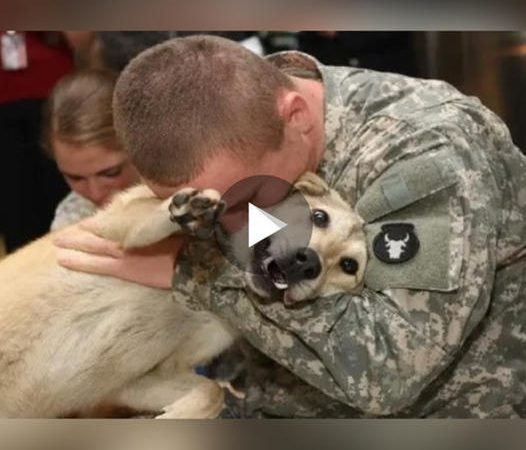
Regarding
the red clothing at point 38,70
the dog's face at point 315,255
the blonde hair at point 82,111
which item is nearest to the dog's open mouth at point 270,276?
the dog's face at point 315,255

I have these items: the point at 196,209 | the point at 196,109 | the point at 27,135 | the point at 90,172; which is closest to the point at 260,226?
the point at 196,209

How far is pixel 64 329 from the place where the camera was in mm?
1751

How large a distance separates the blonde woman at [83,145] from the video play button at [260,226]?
243 millimetres

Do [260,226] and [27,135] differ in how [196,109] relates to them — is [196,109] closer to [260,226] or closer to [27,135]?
[260,226]

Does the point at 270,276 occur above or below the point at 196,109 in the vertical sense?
below

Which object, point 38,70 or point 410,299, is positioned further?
point 38,70

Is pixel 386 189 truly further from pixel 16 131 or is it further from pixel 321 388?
pixel 16 131

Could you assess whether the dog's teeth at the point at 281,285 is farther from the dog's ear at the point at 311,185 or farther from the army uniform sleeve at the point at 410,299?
the dog's ear at the point at 311,185

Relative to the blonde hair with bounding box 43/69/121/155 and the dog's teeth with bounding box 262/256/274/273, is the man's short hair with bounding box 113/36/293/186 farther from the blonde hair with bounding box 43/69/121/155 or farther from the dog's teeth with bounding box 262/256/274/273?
the dog's teeth with bounding box 262/256/274/273

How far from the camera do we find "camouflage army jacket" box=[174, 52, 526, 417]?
1590 mm

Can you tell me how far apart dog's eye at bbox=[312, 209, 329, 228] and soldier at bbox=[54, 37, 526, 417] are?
0.06 metres

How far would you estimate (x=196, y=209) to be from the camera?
157 cm

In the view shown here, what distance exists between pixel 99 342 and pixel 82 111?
48cm
